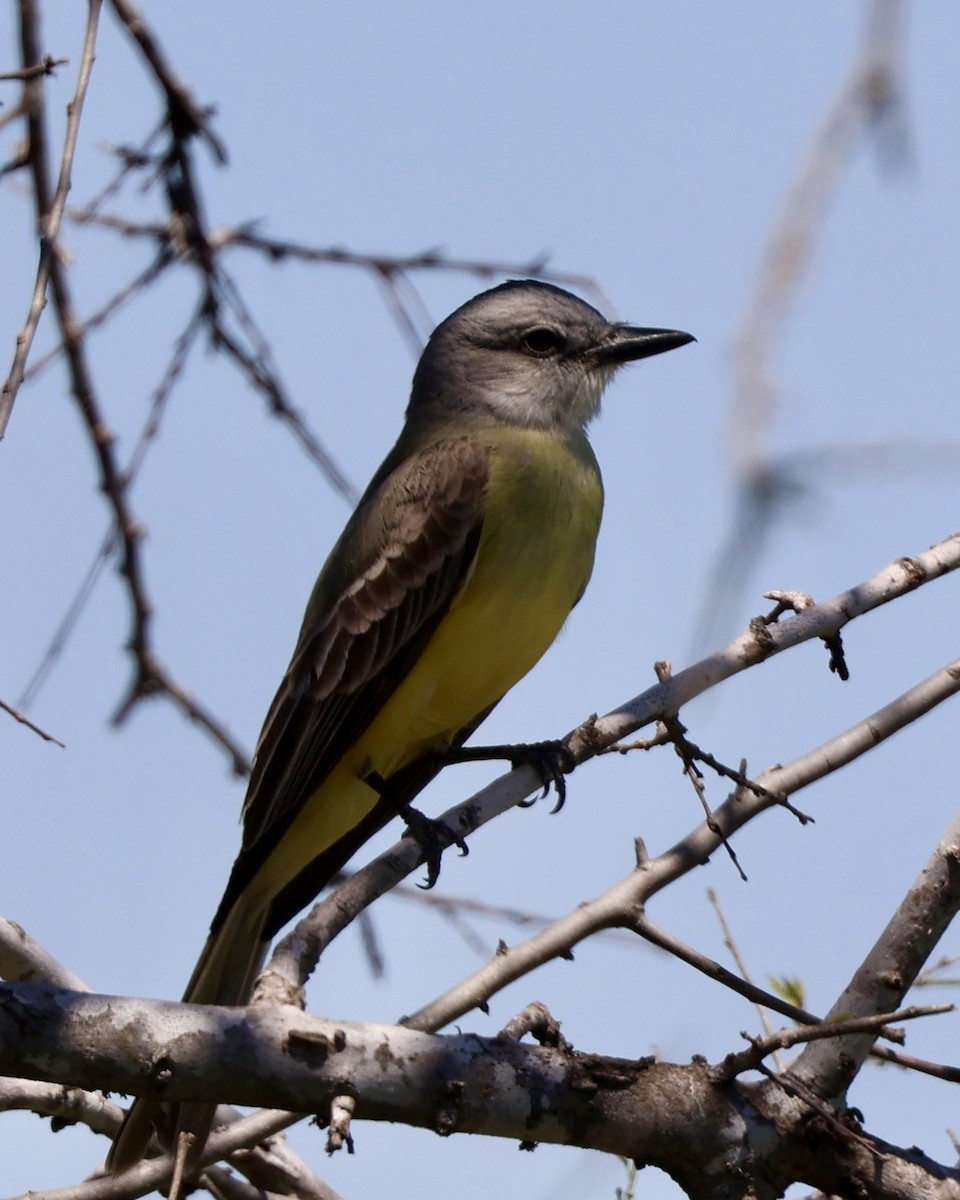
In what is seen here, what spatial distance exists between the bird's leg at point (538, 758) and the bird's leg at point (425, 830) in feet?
0.91

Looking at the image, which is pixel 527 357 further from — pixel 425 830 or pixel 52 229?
pixel 52 229

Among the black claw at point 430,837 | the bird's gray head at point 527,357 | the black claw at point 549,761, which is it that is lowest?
the black claw at point 430,837

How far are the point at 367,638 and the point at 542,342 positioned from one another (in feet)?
5.65

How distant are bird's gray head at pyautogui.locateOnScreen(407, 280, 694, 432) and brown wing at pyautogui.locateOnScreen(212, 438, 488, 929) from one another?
52 cm

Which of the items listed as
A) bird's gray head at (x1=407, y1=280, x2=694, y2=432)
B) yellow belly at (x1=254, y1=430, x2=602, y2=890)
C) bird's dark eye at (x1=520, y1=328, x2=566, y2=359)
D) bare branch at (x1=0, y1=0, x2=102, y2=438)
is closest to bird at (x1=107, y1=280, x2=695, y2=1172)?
yellow belly at (x1=254, y1=430, x2=602, y2=890)

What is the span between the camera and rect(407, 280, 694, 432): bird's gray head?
6355 millimetres

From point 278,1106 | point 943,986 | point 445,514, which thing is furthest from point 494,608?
point 278,1106

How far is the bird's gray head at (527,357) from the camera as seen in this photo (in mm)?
6355

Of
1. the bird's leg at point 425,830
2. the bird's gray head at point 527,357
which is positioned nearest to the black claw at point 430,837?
the bird's leg at point 425,830

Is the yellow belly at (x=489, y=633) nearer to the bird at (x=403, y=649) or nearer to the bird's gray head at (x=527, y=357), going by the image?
the bird at (x=403, y=649)

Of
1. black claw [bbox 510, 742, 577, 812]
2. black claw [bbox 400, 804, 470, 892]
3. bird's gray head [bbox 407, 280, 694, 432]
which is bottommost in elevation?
black claw [bbox 400, 804, 470, 892]

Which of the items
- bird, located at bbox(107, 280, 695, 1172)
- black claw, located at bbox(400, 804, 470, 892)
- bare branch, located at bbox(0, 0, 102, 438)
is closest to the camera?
bare branch, located at bbox(0, 0, 102, 438)

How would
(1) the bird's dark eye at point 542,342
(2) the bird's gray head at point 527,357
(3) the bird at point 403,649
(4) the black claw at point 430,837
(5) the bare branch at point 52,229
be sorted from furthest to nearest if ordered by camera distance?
(1) the bird's dark eye at point 542,342 → (2) the bird's gray head at point 527,357 → (3) the bird at point 403,649 → (4) the black claw at point 430,837 → (5) the bare branch at point 52,229

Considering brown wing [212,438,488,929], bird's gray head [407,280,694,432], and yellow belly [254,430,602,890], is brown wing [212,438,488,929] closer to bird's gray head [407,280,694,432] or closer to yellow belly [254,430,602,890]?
yellow belly [254,430,602,890]
